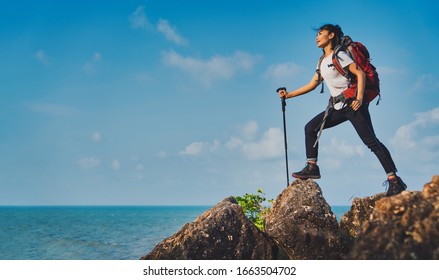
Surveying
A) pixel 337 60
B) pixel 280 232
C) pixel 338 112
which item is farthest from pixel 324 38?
pixel 280 232

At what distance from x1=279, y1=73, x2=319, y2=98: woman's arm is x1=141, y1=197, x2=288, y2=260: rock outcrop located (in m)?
2.89

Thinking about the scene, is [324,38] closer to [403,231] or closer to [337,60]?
[337,60]

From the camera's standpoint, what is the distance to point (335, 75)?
8.59 m

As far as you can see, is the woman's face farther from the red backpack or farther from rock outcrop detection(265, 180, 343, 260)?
rock outcrop detection(265, 180, 343, 260)

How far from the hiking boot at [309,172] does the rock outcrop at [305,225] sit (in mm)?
256

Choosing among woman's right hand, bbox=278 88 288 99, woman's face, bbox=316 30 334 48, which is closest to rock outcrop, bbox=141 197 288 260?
woman's right hand, bbox=278 88 288 99

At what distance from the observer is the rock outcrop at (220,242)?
7.71 metres

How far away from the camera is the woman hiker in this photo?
8242mm

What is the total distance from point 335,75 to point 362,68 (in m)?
0.50

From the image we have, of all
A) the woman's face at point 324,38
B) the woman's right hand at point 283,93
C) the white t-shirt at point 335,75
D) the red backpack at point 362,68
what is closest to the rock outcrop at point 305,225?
the white t-shirt at point 335,75

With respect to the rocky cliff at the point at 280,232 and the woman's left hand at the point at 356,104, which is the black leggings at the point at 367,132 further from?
the rocky cliff at the point at 280,232
